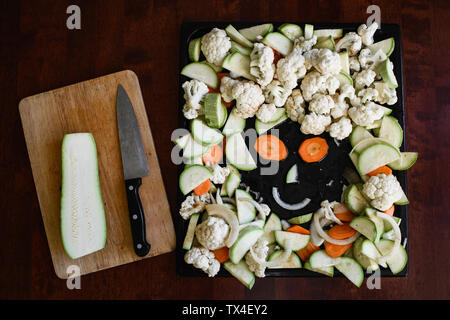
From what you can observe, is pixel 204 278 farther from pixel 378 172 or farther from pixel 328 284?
pixel 378 172

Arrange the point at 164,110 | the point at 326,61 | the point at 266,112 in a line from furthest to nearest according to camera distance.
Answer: the point at 164,110, the point at 266,112, the point at 326,61

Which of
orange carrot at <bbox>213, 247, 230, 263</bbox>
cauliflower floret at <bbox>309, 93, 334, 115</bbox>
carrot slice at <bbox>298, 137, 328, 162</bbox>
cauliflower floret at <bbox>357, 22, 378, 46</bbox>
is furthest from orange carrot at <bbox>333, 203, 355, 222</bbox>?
cauliflower floret at <bbox>357, 22, 378, 46</bbox>

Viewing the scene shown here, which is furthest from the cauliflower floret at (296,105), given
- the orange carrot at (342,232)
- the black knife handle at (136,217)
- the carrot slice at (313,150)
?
the black knife handle at (136,217)

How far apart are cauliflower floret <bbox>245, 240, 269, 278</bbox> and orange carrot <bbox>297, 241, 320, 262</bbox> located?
7.3 inches

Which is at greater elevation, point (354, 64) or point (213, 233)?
point (354, 64)

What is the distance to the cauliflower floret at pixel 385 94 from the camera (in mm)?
1644

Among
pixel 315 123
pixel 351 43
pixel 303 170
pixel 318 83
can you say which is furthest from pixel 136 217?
pixel 351 43

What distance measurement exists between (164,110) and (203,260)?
78cm

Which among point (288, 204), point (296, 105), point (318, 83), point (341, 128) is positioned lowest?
point (288, 204)

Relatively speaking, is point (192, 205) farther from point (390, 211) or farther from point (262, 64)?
point (390, 211)

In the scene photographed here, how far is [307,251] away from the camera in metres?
1.71

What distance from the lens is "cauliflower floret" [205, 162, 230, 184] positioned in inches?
65.7

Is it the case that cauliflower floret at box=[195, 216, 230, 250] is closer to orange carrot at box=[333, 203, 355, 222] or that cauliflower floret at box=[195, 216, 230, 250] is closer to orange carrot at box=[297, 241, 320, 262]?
orange carrot at box=[297, 241, 320, 262]
